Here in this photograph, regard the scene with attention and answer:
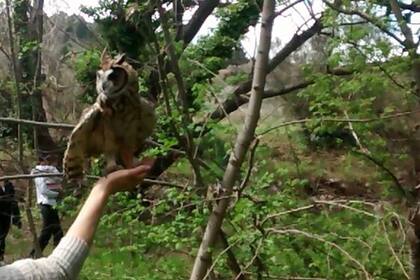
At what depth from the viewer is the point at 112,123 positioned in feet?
6.28

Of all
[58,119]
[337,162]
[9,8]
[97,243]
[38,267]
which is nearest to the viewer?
[38,267]

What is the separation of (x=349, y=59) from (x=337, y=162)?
258 centimetres

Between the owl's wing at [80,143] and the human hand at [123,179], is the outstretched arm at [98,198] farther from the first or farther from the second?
the owl's wing at [80,143]

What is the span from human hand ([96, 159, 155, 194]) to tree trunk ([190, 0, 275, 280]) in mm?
1113

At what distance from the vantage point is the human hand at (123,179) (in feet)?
5.50

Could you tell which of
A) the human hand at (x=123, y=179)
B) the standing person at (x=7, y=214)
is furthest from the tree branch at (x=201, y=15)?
the human hand at (x=123, y=179)

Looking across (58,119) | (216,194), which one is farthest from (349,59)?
(58,119)

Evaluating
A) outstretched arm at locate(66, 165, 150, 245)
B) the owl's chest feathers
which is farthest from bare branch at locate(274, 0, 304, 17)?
outstretched arm at locate(66, 165, 150, 245)

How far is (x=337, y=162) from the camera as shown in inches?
277

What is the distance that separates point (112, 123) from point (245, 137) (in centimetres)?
110

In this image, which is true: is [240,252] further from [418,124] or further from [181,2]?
[418,124]

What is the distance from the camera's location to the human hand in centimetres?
168

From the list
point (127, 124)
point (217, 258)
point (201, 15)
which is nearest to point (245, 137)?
point (217, 258)

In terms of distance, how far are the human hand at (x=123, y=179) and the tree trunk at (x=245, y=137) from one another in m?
1.11
